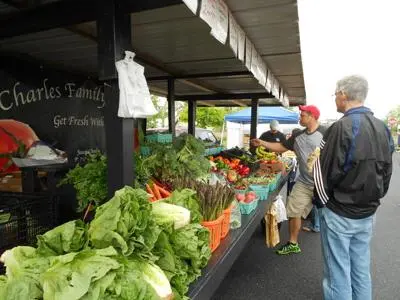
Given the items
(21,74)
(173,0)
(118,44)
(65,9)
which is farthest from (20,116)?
(173,0)

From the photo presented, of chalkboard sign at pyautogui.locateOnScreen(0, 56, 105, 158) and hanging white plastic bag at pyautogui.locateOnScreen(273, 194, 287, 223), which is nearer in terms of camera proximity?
hanging white plastic bag at pyautogui.locateOnScreen(273, 194, 287, 223)

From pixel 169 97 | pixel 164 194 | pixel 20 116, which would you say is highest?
pixel 169 97

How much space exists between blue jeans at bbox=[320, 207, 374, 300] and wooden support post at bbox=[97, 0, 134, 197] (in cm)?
184

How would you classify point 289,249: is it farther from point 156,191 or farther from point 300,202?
point 156,191

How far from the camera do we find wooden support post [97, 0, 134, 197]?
6.96 ft

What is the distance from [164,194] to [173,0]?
1.55 meters

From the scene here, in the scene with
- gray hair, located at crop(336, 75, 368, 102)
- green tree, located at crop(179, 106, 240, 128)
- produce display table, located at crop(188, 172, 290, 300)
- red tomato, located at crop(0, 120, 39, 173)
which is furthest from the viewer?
green tree, located at crop(179, 106, 240, 128)

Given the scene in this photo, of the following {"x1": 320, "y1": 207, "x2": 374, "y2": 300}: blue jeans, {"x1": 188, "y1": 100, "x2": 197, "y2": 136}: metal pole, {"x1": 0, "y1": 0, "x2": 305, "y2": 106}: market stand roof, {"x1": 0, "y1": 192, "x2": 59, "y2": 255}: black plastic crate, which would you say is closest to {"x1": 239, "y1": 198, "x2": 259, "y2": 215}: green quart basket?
{"x1": 320, "y1": 207, "x2": 374, "y2": 300}: blue jeans

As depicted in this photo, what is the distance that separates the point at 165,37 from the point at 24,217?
2.49 metres

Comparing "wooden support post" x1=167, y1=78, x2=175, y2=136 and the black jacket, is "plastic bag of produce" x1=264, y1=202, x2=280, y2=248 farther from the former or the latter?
"wooden support post" x1=167, y1=78, x2=175, y2=136

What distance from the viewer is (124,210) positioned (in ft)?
4.92

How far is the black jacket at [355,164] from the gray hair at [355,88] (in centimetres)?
11

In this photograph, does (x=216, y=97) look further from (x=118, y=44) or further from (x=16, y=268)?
(x=16, y=268)

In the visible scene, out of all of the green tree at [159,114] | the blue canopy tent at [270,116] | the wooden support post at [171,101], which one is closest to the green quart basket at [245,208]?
the wooden support post at [171,101]
